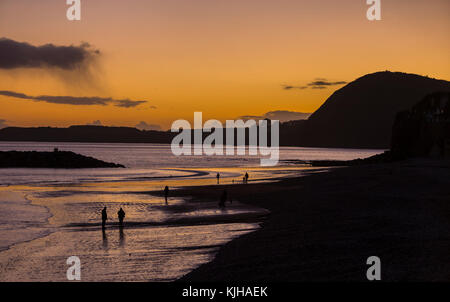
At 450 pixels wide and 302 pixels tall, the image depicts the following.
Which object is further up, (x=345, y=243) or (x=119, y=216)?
(x=345, y=243)

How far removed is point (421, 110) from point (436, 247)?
284 ft

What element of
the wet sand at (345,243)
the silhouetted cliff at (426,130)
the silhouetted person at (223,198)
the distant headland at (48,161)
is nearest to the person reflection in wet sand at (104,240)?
the wet sand at (345,243)

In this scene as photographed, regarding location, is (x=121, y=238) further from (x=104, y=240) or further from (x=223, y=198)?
(x=223, y=198)

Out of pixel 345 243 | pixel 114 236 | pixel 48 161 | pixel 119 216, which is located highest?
pixel 345 243

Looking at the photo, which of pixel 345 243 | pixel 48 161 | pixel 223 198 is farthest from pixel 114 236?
pixel 48 161

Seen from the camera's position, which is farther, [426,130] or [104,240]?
[426,130]

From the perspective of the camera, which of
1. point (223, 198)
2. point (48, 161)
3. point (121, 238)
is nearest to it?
point (121, 238)

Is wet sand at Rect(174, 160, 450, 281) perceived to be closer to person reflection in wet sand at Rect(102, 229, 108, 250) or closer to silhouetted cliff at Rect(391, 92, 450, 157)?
person reflection in wet sand at Rect(102, 229, 108, 250)

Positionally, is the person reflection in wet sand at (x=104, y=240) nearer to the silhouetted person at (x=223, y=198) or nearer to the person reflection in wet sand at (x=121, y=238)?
the person reflection in wet sand at (x=121, y=238)

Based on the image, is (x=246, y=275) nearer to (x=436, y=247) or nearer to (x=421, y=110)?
(x=436, y=247)

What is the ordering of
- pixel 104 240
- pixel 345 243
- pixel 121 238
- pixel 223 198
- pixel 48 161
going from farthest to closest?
1. pixel 48 161
2. pixel 223 198
3. pixel 121 238
4. pixel 104 240
5. pixel 345 243

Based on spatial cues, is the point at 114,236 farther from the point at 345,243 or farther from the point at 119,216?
the point at 345,243
